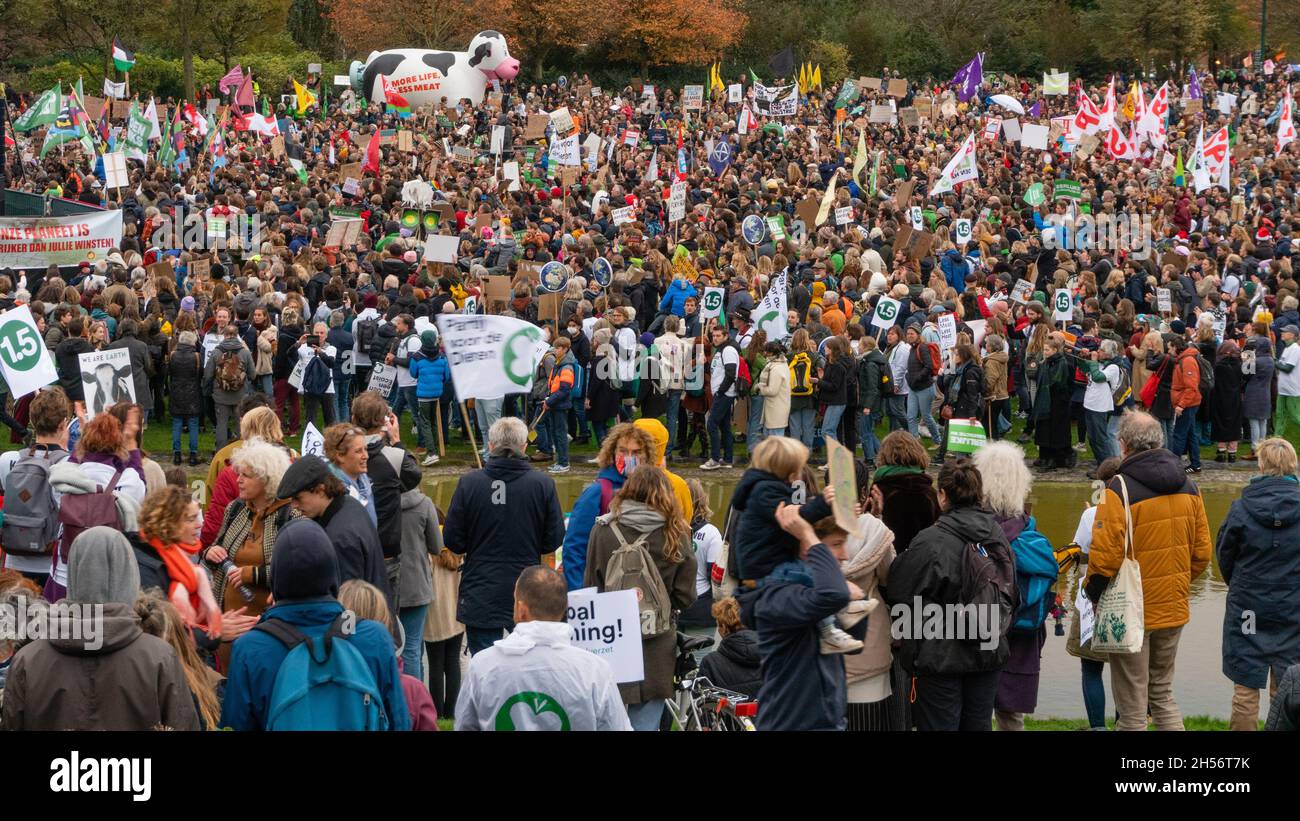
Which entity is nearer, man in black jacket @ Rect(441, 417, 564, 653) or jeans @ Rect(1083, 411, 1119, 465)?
man in black jacket @ Rect(441, 417, 564, 653)

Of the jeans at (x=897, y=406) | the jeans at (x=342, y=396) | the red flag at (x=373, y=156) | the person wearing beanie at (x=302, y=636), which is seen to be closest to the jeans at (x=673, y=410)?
the jeans at (x=897, y=406)

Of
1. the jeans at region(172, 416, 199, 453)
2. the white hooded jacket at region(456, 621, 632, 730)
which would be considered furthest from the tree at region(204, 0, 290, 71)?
the white hooded jacket at region(456, 621, 632, 730)

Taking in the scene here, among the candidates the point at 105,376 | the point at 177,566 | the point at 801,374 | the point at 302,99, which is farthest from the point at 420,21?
the point at 177,566

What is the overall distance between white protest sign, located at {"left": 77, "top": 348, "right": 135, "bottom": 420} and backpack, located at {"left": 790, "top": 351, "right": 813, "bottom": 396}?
658cm

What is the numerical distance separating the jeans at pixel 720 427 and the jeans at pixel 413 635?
26.1 feet

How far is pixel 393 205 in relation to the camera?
2653 cm

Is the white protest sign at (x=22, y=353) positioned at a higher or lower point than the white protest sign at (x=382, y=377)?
higher

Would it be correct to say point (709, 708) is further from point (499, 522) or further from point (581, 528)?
point (499, 522)

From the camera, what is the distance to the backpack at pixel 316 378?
1711cm

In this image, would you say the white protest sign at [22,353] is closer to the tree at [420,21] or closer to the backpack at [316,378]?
the backpack at [316,378]

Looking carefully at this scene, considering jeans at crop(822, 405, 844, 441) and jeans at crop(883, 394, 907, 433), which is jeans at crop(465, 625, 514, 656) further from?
jeans at crop(883, 394, 907, 433)

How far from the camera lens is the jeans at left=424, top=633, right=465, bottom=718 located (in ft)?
30.0

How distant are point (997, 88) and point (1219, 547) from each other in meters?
40.2

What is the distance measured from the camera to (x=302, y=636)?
5.20 metres
